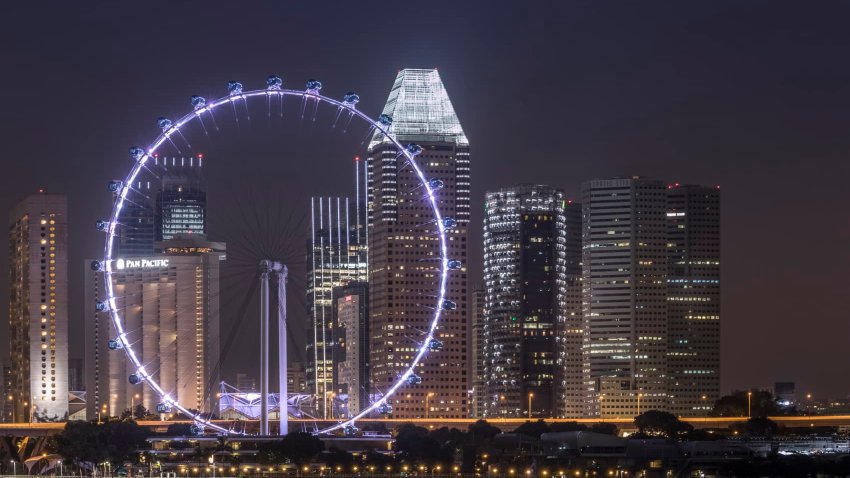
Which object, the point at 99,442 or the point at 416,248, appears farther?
the point at 416,248

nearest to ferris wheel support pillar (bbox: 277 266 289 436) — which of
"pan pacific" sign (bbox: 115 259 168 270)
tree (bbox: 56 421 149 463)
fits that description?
tree (bbox: 56 421 149 463)

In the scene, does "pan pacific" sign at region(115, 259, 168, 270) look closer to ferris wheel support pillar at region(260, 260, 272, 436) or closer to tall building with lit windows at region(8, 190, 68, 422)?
tall building with lit windows at region(8, 190, 68, 422)

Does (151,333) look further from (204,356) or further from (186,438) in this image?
(186,438)

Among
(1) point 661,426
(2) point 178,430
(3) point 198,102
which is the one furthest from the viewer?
(1) point 661,426

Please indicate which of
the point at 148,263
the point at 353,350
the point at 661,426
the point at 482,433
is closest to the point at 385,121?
the point at 482,433

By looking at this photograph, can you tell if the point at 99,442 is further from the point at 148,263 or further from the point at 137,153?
the point at 148,263

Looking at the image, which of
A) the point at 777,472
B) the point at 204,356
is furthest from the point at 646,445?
the point at 204,356

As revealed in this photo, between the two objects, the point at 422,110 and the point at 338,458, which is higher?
the point at 422,110
